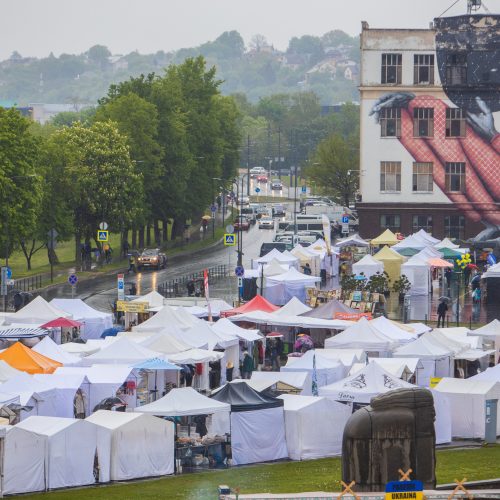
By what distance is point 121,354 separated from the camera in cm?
4944

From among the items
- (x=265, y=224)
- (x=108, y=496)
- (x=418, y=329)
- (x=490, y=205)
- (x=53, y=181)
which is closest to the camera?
(x=108, y=496)

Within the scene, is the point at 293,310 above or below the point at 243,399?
above

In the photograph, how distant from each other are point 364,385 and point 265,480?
20.8 feet

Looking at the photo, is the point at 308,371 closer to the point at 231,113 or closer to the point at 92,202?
the point at 92,202

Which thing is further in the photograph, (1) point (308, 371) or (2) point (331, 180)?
(2) point (331, 180)

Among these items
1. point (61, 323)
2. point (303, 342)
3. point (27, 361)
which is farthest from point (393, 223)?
point (27, 361)

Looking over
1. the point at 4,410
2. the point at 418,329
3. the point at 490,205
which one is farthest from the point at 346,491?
the point at 490,205

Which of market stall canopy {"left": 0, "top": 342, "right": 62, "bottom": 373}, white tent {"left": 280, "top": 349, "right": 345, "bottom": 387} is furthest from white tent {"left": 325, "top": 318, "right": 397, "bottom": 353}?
market stall canopy {"left": 0, "top": 342, "right": 62, "bottom": 373}

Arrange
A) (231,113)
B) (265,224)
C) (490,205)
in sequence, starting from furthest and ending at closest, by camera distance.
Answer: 1. (231,113)
2. (265,224)
3. (490,205)

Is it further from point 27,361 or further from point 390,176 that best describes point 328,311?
point 390,176

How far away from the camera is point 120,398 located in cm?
4631

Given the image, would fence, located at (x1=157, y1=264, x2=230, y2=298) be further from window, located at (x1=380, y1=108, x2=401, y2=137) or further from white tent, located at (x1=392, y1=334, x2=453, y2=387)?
white tent, located at (x1=392, y1=334, x2=453, y2=387)

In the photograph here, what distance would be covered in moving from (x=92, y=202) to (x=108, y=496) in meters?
60.1

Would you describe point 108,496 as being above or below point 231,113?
below
